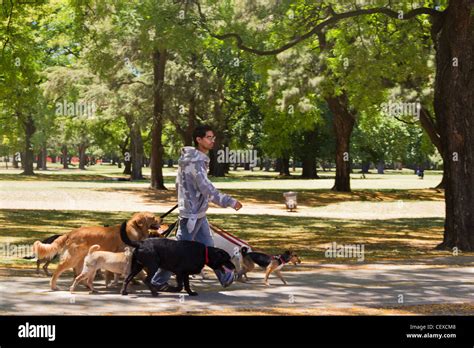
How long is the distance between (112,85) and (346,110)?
1495 centimetres

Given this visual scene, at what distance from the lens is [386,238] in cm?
2261

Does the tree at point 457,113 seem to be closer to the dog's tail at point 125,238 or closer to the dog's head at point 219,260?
the dog's head at point 219,260

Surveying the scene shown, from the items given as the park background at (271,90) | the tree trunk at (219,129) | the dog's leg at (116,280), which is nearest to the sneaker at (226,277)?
the dog's leg at (116,280)

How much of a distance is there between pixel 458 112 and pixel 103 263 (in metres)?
10.7

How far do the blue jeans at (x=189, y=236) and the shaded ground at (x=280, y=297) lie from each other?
0.83 ft

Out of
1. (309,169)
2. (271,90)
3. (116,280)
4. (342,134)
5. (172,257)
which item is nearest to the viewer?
(172,257)

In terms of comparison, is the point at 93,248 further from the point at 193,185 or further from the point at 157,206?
the point at 157,206

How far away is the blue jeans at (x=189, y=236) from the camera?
1056cm

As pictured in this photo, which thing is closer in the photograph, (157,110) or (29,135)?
(157,110)

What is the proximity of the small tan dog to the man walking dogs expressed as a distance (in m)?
0.46

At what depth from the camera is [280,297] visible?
413 inches

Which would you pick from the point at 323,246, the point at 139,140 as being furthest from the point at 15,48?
the point at 139,140

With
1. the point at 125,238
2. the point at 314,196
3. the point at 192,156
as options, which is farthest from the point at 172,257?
the point at 314,196
